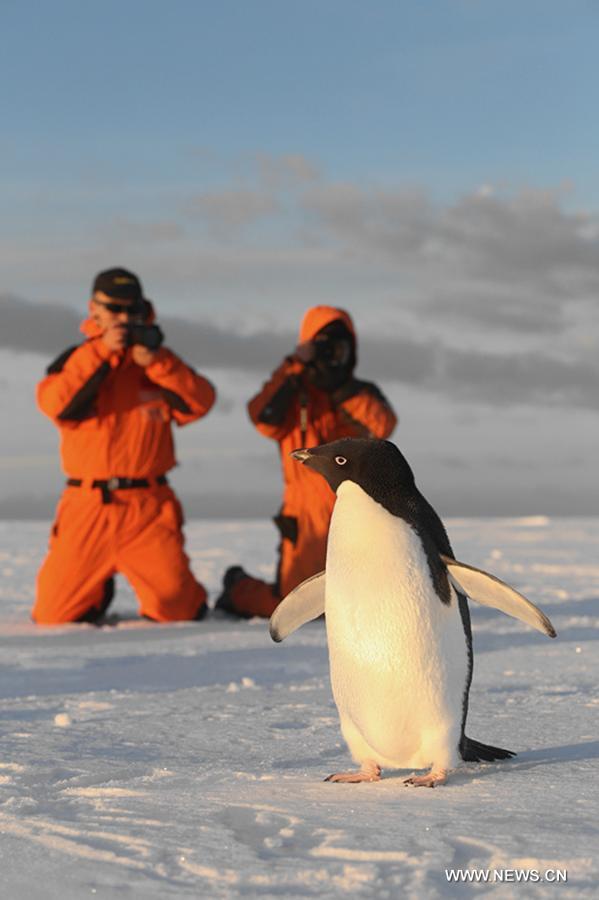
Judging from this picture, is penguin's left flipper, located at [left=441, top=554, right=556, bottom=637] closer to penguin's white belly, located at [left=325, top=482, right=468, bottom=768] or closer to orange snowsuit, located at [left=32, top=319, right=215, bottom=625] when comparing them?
penguin's white belly, located at [left=325, top=482, right=468, bottom=768]

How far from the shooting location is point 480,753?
8.42 ft

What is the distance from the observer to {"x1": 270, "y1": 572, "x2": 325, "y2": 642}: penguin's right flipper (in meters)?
2.65

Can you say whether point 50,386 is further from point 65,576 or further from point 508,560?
point 508,560

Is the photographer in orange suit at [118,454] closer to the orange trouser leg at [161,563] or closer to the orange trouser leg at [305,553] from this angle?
the orange trouser leg at [161,563]

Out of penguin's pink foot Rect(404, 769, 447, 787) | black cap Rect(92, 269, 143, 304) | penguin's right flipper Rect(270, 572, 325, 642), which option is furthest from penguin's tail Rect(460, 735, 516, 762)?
black cap Rect(92, 269, 143, 304)

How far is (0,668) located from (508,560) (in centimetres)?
636

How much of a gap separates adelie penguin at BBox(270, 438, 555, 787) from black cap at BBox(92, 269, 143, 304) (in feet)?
11.0

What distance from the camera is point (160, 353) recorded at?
555cm

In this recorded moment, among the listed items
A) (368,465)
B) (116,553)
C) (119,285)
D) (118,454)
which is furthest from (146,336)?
(368,465)

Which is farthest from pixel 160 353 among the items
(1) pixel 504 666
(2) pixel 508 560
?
(2) pixel 508 560

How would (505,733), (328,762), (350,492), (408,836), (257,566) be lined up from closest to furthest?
(408,836), (350,492), (328,762), (505,733), (257,566)

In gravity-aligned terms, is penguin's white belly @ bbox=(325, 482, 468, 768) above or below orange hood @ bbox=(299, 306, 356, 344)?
below

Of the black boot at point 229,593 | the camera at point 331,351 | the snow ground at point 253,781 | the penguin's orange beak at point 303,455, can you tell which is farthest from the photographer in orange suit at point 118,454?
the penguin's orange beak at point 303,455

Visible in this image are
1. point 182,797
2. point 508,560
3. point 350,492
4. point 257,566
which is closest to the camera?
point 182,797
